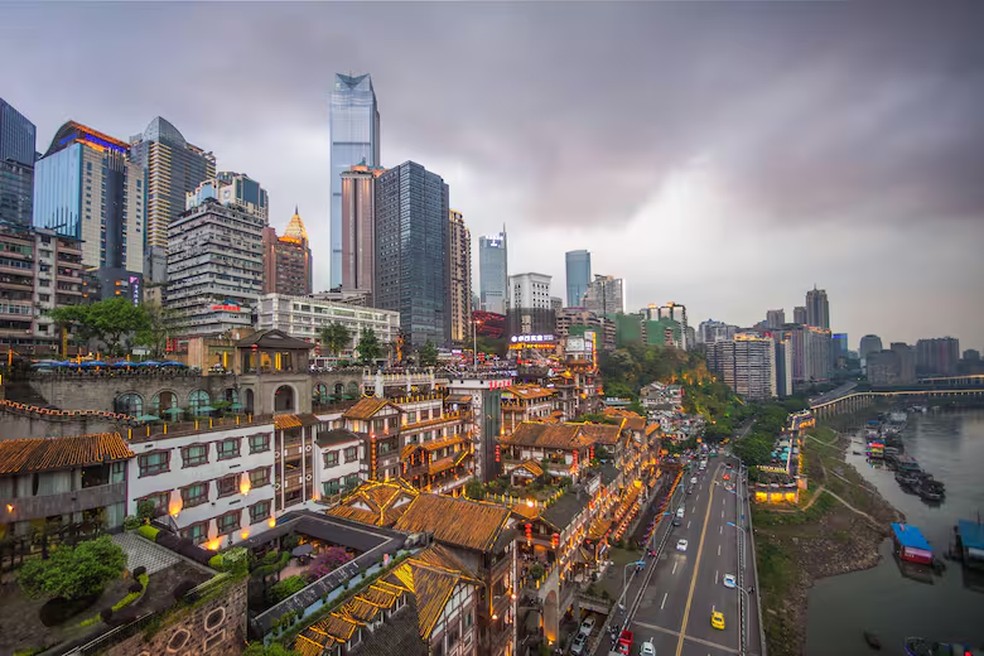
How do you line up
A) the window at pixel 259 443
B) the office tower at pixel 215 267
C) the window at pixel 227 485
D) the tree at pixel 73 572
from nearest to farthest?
the tree at pixel 73 572, the window at pixel 227 485, the window at pixel 259 443, the office tower at pixel 215 267

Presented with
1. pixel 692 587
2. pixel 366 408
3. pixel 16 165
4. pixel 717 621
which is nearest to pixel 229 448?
pixel 366 408

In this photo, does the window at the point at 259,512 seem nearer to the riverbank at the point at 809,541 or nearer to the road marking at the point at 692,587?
the road marking at the point at 692,587

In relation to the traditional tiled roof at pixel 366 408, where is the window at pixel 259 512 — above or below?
below

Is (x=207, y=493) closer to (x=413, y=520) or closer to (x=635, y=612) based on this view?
(x=413, y=520)

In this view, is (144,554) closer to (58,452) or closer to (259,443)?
(58,452)

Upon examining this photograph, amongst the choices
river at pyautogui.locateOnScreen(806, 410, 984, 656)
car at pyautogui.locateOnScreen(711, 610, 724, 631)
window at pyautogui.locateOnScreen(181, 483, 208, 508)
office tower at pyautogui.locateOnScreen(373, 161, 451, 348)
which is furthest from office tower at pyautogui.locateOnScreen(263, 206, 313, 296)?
river at pyautogui.locateOnScreen(806, 410, 984, 656)

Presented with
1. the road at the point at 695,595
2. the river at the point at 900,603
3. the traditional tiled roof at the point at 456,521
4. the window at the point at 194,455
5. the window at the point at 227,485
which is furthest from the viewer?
the river at the point at 900,603

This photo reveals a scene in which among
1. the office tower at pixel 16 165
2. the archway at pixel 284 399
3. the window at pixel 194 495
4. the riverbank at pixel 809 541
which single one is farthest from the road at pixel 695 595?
the office tower at pixel 16 165
